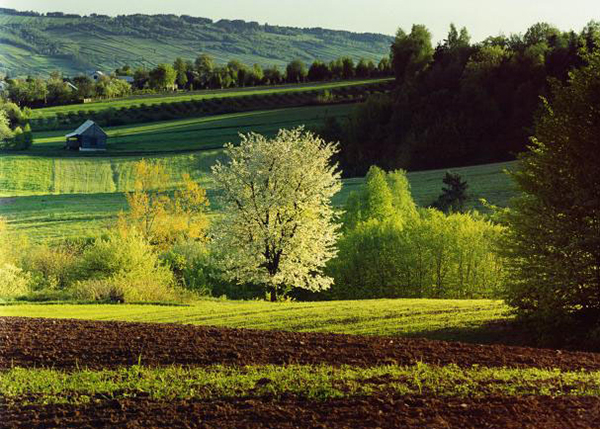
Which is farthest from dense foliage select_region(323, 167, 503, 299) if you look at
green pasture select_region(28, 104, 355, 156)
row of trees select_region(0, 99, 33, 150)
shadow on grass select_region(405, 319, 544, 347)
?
green pasture select_region(28, 104, 355, 156)

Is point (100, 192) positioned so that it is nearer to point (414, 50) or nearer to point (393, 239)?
point (393, 239)

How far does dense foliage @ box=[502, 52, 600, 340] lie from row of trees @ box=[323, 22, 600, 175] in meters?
68.1

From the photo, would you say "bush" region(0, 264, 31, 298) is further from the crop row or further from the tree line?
the tree line

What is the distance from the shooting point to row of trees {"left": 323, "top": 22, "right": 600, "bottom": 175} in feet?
304

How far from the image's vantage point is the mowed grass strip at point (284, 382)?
468 inches

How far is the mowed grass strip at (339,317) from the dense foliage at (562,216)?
1.96m

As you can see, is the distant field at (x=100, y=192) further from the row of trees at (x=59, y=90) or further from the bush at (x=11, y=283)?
the bush at (x=11, y=283)

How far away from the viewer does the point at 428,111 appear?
98.6m

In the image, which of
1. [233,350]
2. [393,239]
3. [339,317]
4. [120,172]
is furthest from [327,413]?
[120,172]

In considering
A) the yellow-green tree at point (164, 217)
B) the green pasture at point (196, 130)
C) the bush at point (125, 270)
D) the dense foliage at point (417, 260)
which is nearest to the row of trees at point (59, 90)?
the green pasture at point (196, 130)

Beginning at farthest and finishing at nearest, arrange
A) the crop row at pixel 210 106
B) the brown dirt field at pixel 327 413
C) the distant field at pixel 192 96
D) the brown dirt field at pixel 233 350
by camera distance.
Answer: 1. the distant field at pixel 192 96
2. the crop row at pixel 210 106
3. the brown dirt field at pixel 233 350
4. the brown dirt field at pixel 327 413

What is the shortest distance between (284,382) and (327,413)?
1.69 metres

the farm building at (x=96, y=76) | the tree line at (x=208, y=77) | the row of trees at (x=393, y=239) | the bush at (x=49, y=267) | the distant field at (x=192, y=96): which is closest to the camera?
the row of trees at (x=393, y=239)

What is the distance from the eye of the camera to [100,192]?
286ft
